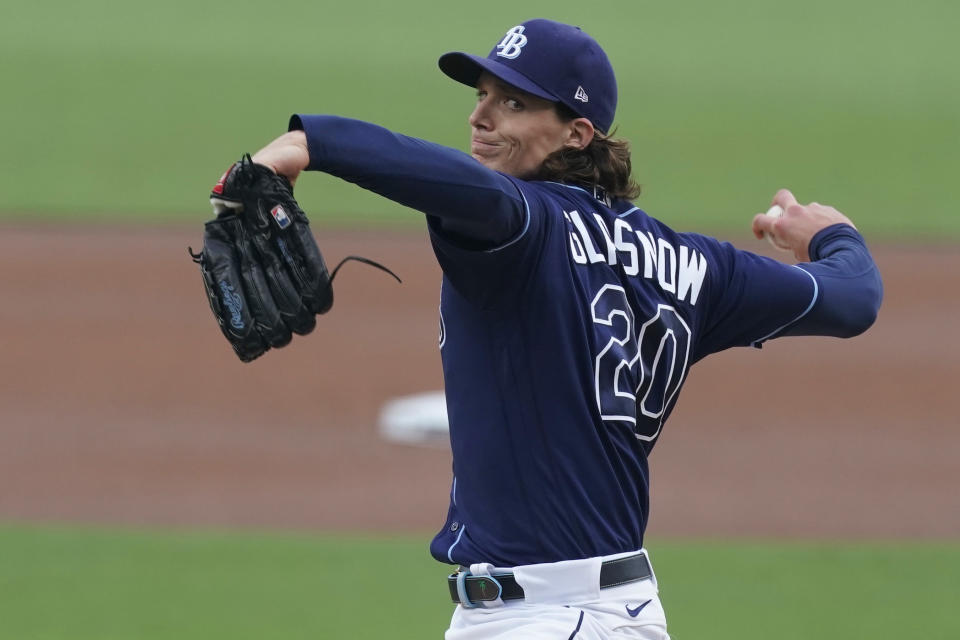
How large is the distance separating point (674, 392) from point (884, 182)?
43.8ft

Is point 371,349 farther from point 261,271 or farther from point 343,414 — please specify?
point 261,271

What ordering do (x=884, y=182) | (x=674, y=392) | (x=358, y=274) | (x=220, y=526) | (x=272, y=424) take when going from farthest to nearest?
(x=884, y=182) < (x=358, y=274) < (x=272, y=424) < (x=220, y=526) < (x=674, y=392)

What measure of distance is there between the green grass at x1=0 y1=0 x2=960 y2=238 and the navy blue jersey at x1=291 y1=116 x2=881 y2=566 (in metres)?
10.9

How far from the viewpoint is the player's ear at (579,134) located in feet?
10.6

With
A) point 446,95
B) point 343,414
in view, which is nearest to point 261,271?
point 343,414

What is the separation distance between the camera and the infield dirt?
8.14 metres

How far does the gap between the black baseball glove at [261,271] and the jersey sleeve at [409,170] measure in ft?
0.44

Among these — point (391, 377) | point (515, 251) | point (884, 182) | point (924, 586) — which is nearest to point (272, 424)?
point (391, 377)

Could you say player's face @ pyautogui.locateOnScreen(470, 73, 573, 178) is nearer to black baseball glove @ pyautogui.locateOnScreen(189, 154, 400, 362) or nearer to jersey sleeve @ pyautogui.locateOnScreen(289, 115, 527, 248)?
jersey sleeve @ pyautogui.locateOnScreen(289, 115, 527, 248)

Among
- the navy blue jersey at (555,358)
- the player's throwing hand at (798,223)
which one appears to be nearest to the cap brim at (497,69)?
the navy blue jersey at (555,358)

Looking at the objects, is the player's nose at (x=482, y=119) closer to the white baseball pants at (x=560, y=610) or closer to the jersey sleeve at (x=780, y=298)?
the jersey sleeve at (x=780, y=298)

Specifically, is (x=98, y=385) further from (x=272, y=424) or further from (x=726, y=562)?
(x=726, y=562)

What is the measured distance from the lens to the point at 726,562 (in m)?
7.41

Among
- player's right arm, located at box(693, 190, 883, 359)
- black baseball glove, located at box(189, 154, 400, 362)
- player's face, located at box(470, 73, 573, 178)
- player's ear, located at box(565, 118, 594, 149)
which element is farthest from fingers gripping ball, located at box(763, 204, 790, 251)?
black baseball glove, located at box(189, 154, 400, 362)
